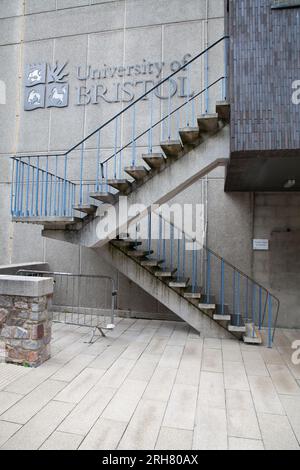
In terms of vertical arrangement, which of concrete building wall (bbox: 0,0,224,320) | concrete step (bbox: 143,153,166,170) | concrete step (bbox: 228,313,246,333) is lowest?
concrete step (bbox: 228,313,246,333)

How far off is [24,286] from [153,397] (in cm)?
198

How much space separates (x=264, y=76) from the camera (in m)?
3.69

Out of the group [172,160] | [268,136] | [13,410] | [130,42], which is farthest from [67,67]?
[13,410]

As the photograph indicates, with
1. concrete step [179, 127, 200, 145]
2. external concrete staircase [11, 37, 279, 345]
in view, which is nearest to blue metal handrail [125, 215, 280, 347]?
external concrete staircase [11, 37, 279, 345]

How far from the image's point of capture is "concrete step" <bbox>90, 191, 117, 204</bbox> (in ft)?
14.8

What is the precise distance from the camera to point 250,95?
3.70 meters

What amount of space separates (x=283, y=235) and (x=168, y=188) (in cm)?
275

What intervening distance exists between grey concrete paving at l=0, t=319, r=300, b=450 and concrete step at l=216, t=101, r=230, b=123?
3234mm

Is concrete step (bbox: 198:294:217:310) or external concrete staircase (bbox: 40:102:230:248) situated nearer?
external concrete staircase (bbox: 40:102:230:248)

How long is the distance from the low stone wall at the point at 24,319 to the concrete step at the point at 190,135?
2.62 meters

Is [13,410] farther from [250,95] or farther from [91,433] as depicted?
[250,95]

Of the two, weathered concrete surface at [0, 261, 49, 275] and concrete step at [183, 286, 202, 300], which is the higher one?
weathered concrete surface at [0, 261, 49, 275]

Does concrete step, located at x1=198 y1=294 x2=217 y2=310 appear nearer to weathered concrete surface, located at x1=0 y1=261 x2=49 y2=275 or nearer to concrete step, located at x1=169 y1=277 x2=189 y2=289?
concrete step, located at x1=169 y1=277 x2=189 y2=289

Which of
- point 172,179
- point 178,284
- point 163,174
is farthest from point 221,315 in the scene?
point 163,174
